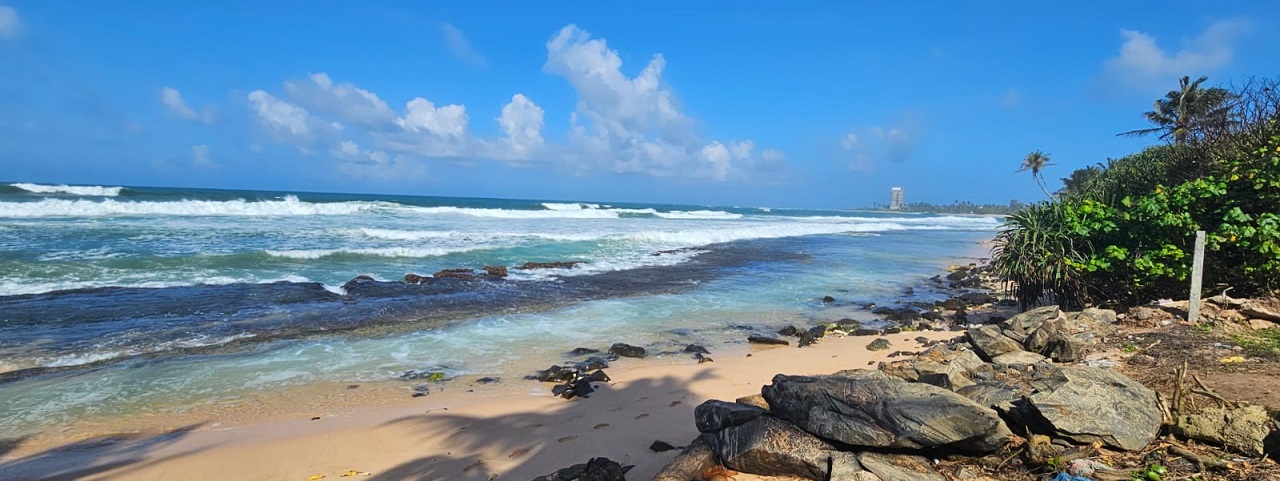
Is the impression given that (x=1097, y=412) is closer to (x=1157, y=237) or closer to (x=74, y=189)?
(x=1157, y=237)

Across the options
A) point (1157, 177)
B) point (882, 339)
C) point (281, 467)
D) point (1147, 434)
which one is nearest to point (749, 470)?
point (1147, 434)

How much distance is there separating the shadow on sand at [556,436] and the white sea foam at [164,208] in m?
33.3

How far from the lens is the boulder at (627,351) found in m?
8.11

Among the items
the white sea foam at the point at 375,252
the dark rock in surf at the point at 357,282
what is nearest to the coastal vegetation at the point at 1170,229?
the dark rock in surf at the point at 357,282

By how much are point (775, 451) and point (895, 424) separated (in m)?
0.73

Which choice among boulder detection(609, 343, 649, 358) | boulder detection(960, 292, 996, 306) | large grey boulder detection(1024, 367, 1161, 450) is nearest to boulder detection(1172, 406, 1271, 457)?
large grey boulder detection(1024, 367, 1161, 450)

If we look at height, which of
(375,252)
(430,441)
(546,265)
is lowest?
(430,441)

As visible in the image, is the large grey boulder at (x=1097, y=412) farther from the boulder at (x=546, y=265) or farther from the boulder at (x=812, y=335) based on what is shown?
the boulder at (x=546, y=265)

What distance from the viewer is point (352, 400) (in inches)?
249

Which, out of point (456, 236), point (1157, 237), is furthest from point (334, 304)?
point (456, 236)

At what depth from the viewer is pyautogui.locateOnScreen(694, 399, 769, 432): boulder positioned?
393 cm

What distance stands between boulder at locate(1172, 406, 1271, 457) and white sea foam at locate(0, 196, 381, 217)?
38163 mm

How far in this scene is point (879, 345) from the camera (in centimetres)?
833

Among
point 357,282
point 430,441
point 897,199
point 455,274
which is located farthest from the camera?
point 897,199
